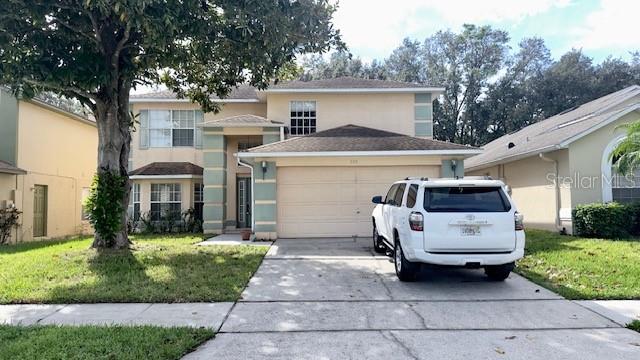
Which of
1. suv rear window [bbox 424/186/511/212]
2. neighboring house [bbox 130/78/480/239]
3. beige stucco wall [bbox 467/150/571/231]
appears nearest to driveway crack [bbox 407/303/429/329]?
suv rear window [bbox 424/186/511/212]

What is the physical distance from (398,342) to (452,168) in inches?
399

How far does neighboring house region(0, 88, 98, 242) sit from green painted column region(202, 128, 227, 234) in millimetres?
6755

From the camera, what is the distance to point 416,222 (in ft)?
24.4

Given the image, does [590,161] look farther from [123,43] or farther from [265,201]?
[123,43]

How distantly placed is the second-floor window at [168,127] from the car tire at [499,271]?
587 inches

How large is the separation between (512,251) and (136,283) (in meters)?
6.63

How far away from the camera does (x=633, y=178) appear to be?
14.6 m

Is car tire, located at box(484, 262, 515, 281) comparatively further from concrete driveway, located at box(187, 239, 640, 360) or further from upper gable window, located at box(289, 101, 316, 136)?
upper gable window, located at box(289, 101, 316, 136)

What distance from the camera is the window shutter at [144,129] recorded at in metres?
19.8

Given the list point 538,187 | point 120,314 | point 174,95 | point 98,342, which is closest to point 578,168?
point 538,187

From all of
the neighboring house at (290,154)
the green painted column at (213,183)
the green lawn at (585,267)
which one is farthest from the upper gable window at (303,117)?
the green lawn at (585,267)

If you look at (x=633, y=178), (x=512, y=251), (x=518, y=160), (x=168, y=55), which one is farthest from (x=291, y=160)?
(x=633, y=178)

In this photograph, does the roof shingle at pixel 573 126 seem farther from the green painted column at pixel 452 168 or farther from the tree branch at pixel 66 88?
the tree branch at pixel 66 88

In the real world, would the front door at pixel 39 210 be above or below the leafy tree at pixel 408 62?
below
